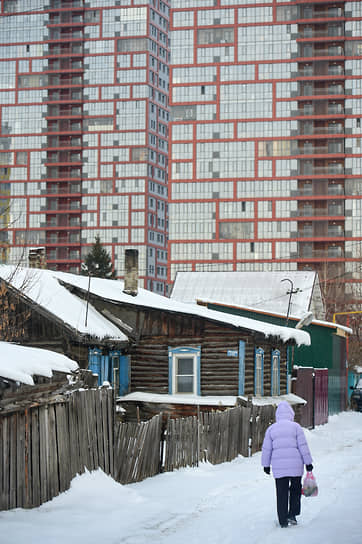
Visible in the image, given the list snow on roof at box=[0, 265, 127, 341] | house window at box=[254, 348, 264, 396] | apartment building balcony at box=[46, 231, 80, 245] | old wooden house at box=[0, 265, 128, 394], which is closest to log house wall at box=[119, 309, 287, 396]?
house window at box=[254, 348, 264, 396]

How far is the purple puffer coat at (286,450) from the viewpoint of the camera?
1138 cm

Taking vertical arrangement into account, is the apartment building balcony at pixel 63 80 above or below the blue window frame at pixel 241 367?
above

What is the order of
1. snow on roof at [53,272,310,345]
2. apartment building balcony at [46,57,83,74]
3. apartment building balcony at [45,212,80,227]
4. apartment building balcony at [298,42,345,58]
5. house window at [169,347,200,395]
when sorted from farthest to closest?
apartment building balcony at [46,57,83,74] < apartment building balcony at [45,212,80,227] < apartment building balcony at [298,42,345,58] < house window at [169,347,200,395] < snow on roof at [53,272,310,345]

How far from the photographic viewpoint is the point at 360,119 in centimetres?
9862

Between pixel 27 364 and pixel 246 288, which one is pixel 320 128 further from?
pixel 27 364

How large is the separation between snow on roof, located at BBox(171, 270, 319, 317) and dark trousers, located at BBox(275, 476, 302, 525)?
39.4 m

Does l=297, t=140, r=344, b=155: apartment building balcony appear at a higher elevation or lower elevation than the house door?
higher

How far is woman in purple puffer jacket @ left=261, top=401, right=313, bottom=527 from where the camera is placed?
1138 cm

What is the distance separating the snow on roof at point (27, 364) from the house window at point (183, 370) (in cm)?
1431

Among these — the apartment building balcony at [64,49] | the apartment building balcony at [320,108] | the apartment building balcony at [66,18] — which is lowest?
the apartment building balcony at [320,108]

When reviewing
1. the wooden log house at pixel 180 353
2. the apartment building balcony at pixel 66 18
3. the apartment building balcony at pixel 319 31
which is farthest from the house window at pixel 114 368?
the apartment building balcony at pixel 66 18

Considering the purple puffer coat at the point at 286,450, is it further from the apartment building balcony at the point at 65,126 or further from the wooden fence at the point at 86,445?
the apartment building balcony at the point at 65,126

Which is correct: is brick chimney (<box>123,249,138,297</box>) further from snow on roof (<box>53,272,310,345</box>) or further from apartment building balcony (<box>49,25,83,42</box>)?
apartment building balcony (<box>49,25,83,42</box>)

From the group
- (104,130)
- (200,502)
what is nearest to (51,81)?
(104,130)
